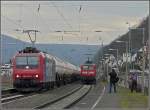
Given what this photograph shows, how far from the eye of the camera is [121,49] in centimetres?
12025

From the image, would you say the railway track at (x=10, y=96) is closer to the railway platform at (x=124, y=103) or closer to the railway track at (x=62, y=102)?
the railway track at (x=62, y=102)

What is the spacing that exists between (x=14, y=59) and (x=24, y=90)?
2.78 metres

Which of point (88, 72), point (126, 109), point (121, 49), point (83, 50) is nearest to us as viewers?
point (126, 109)

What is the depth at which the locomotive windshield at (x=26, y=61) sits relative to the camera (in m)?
44.2

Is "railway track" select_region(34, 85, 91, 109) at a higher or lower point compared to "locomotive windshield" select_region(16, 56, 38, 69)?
lower

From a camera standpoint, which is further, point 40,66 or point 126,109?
point 40,66

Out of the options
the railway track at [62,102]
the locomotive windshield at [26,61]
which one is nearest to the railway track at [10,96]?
the locomotive windshield at [26,61]

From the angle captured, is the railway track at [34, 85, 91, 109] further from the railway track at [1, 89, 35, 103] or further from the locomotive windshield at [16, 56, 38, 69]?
the locomotive windshield at [16, 56, 38, 69]

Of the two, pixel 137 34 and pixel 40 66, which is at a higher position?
pixel 137 34

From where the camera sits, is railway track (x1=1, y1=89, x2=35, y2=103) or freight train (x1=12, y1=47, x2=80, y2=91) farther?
freight train (x1=12, y1=47, x2=80, y2=91)

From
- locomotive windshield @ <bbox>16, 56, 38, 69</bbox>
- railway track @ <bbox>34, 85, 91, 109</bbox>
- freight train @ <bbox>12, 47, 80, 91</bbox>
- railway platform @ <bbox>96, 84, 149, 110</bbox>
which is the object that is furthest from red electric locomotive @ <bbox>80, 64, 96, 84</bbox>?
railway platform @ <bbox>96, 84, 149, 110</bbox>

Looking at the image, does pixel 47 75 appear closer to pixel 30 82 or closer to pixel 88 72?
pixel 30 82

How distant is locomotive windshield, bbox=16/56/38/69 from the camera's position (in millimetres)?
44250

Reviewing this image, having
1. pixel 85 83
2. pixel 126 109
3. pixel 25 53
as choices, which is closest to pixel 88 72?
pixel 85 83
